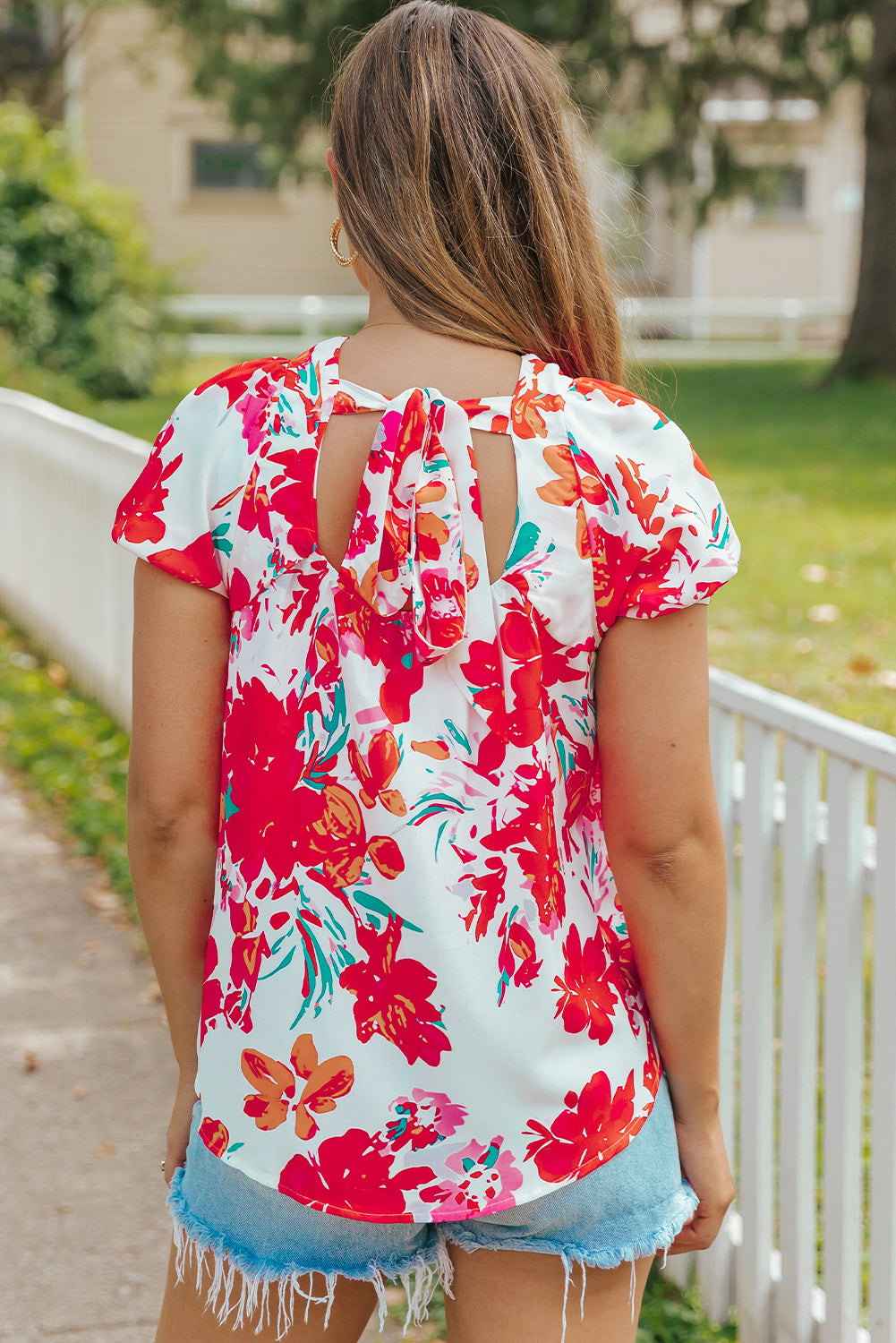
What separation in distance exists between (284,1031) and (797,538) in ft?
26.4

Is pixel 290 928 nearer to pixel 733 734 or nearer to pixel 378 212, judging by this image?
pixel 378 212

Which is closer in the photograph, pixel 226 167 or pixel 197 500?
pixel 197 500

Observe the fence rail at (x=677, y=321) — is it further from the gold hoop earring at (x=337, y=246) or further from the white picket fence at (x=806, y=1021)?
Answer: the gold hoop earring at (x=337, y=246)

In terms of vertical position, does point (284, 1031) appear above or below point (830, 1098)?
above

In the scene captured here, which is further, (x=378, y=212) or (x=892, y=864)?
(x=892, y=864)

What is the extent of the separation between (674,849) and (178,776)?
19.6 inches

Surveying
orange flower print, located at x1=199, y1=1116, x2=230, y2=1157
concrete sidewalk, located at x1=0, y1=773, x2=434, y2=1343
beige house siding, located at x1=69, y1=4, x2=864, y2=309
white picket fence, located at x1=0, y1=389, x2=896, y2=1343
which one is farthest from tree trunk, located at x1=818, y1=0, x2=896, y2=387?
orange flower print, located at x1=199, y1=1116, x2=230, y2=1157

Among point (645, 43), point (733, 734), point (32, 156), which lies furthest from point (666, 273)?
point (733, 734)

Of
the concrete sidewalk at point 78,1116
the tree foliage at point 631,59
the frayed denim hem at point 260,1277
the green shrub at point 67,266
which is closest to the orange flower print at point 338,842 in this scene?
the frayed denim hem at point 260,1277

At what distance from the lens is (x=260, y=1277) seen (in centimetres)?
146

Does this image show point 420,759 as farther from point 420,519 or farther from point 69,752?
point 69,752

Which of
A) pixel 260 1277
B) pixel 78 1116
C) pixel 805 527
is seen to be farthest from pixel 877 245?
pixel 260 1277

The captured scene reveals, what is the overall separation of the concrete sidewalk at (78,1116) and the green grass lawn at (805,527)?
2.10 m

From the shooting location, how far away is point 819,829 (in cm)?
265
